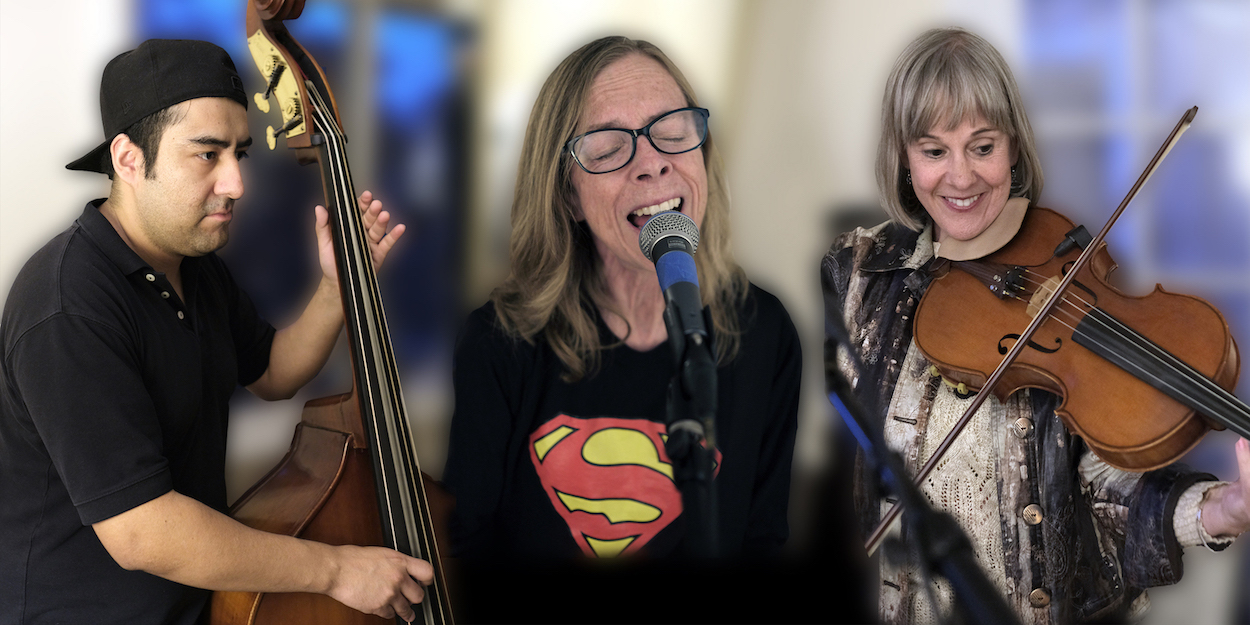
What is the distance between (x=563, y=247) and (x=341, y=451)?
1.97ft

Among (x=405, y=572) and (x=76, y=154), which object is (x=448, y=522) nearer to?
(x=405, y=572)

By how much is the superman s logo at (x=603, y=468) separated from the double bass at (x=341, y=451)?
0.94ft

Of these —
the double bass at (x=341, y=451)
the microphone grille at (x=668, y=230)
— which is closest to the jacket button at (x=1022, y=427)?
the microphone grille at (x=668, y=230)

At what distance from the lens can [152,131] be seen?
1.42 m

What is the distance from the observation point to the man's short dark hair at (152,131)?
55.9 inches

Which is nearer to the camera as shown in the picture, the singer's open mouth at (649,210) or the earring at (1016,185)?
the earring at (1016,185)

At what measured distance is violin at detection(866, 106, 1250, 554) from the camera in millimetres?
1185

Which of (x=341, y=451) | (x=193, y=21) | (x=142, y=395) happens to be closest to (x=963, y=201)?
(x=341, y=451)

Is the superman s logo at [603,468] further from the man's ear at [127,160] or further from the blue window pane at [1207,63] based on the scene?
the blue window pane at [1207,63]

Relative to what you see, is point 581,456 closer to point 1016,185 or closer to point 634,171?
point 634,171

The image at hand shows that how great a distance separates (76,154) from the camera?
1.81 metres

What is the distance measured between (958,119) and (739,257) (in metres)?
0.63

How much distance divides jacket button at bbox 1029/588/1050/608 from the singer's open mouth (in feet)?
2.93

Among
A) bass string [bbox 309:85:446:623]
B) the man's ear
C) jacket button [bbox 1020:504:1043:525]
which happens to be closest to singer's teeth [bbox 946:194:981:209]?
jacket button [bbox 1020:504:1043:525]
